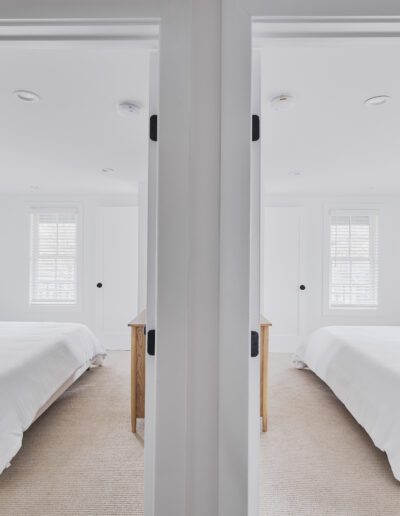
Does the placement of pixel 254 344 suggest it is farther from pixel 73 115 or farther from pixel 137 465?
pixel 73 115

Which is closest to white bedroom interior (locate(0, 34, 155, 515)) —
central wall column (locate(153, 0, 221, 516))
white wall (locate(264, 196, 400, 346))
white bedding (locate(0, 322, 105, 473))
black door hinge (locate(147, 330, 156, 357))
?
central wall column (locate(153, 0, 221, 516))

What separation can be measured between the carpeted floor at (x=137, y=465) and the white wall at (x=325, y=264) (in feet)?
6.25

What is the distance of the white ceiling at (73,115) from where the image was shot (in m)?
1.59

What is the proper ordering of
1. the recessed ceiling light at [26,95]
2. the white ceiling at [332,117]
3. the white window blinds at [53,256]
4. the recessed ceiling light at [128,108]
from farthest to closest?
1. the white window blinds at [53,256]
2. the recessed ceiling light at [128,108]
3. the recessed ceiling light at [26,95]
4. the white ceiling at [332,117]

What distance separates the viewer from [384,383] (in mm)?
2125

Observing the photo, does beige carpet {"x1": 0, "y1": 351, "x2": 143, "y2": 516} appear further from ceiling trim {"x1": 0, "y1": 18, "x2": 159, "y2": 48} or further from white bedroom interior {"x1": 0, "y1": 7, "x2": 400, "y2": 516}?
ceiling trim {"x1": 0, "y1": 18, "x2": 159, "y2": 48}

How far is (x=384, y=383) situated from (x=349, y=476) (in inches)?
23.9

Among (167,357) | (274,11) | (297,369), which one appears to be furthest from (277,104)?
(297,369)

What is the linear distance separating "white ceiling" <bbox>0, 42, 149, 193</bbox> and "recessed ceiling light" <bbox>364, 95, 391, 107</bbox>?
1.34 m

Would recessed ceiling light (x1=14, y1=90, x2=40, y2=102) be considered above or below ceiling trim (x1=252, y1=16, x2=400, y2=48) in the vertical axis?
above

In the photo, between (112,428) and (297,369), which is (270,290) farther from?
(112,428)

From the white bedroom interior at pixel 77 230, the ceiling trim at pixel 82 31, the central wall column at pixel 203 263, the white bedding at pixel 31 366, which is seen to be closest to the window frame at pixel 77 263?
the white bedroom interior at pixel 77 230

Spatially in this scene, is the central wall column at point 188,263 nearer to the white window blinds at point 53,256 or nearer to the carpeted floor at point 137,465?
the carpeted floor at point 137,465

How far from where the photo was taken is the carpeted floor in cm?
174
